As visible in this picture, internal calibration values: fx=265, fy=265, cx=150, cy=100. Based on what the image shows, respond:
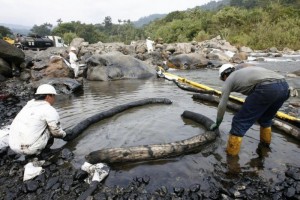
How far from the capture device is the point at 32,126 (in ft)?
14.7

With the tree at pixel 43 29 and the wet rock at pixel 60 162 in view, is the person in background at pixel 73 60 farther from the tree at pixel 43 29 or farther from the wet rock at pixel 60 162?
the tree at pixel 43 29

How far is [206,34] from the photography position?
139 ft

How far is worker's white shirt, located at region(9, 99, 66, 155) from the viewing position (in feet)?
14.7

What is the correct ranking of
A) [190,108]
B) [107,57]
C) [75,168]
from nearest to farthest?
1. [75,168]
2. [190,108]
3. [107,57]

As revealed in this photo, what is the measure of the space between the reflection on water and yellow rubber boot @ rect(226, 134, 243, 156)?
0.45 ft

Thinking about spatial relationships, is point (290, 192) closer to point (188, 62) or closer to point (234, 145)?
point (234, 145)

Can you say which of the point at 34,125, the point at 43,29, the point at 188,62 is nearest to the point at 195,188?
the point at 34,125

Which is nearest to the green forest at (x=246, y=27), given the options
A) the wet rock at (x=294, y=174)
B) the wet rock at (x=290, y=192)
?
the wet rock at (x=294, y=174)

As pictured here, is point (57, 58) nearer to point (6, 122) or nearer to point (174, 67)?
point (6, 122)

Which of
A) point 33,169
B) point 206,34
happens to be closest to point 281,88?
point 33,169

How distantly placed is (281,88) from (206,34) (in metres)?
40.1

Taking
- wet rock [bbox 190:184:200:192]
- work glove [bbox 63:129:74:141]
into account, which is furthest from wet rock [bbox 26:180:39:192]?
wet rock [bbox 190:184:200:192]

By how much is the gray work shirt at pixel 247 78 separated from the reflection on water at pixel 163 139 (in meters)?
1.18

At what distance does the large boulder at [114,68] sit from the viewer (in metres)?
14.2
